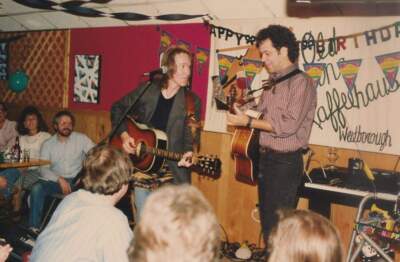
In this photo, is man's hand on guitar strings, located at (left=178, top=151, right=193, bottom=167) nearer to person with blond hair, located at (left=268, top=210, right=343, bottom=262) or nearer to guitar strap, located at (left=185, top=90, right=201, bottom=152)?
guitar strap, located at (left=185, top=90, right=201, bottom=152)

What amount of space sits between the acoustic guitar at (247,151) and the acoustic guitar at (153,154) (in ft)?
0.60

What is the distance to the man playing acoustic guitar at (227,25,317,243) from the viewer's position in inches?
123

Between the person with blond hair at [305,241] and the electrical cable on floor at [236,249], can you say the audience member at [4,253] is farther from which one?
the electrical cable on floor at [236,249]

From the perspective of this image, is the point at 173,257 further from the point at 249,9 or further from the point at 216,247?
the point at 249,9

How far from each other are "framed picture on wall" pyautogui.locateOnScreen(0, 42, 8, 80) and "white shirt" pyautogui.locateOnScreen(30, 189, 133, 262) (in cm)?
605

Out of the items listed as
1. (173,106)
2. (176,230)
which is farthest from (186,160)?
(176,230)

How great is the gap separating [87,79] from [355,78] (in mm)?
3652

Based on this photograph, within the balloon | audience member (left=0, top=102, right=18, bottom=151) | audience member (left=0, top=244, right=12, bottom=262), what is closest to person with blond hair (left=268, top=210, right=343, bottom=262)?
audience member (left=0, top=244, right=12, bottom=262)

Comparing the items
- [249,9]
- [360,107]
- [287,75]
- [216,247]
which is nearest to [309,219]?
[216,247]

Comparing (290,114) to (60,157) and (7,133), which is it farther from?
(7,133)

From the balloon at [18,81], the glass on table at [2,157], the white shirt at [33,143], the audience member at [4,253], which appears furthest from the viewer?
the balloon at [18,81]

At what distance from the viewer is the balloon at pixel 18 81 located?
6645mm

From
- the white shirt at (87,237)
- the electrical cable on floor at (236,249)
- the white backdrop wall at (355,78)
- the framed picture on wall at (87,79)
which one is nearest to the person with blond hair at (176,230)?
the white shirt at (87,237)

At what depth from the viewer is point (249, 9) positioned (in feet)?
14.0
